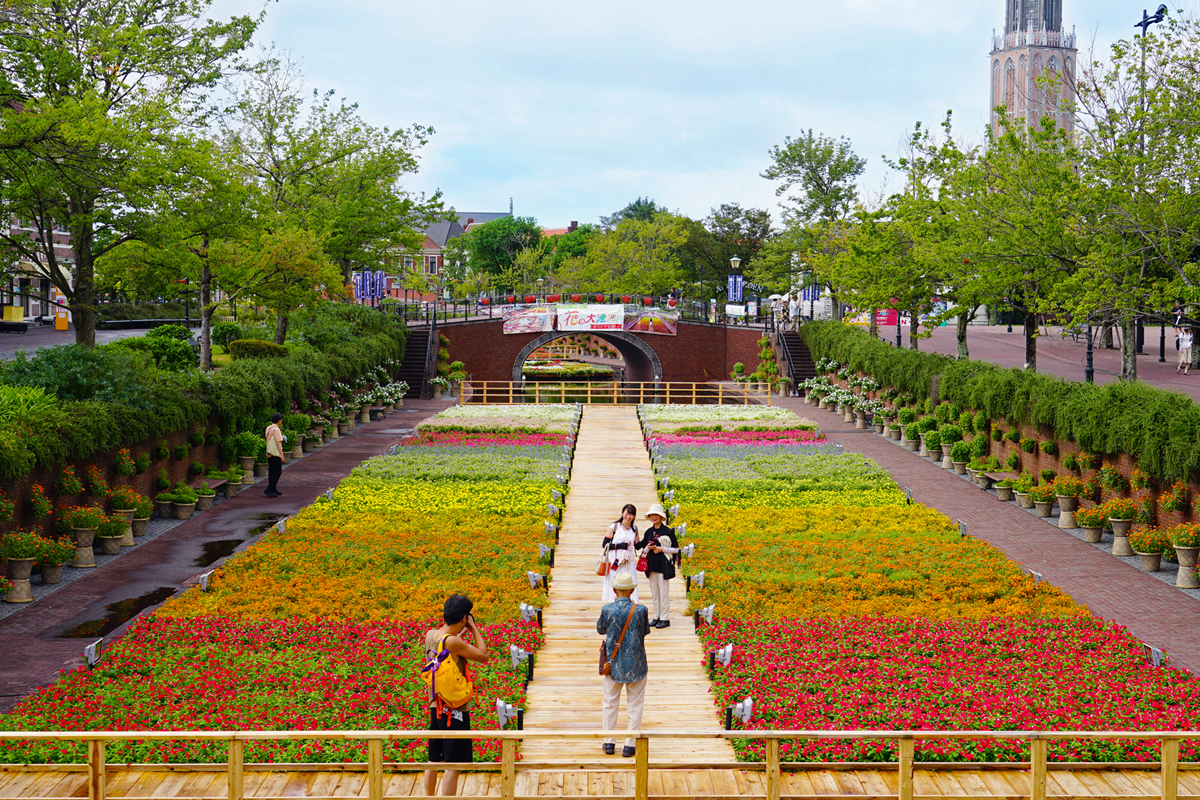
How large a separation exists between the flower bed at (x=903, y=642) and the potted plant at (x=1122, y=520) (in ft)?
9.23

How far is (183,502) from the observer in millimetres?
22641

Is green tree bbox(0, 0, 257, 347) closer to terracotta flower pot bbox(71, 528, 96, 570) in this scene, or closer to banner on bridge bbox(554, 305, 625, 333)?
terracotta flower pot bbox(71, 528, 96, 570)

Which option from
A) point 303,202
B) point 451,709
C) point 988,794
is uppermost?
point 303,202

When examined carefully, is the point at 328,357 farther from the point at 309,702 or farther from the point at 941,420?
the point at 309,702

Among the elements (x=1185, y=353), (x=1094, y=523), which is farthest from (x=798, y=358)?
(x=1094, y=523)

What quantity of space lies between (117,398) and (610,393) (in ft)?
108

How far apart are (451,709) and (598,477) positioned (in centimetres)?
1841

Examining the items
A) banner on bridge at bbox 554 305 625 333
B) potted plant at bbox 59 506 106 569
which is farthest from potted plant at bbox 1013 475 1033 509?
banner on bridge at bbox 554 305 625 333

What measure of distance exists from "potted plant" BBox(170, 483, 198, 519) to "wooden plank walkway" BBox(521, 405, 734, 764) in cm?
806

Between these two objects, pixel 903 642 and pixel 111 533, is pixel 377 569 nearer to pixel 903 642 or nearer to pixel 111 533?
pixel 111 533

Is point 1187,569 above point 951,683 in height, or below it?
above

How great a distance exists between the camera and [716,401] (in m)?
57.1

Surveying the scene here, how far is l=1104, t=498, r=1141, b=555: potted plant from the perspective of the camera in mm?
19547

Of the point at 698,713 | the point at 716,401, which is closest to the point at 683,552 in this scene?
the point at 698,713
